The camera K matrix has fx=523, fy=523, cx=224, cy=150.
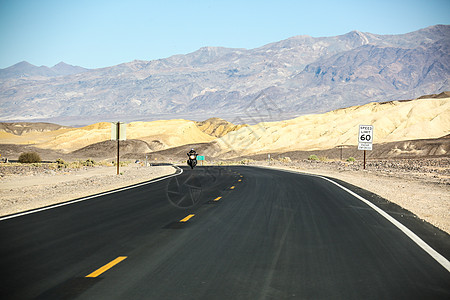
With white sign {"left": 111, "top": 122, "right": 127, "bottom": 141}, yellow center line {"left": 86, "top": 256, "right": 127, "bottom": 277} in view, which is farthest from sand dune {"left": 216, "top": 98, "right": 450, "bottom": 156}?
yellow center line {"left": 86, "top": 256, "right": 127, "bottom": 277}

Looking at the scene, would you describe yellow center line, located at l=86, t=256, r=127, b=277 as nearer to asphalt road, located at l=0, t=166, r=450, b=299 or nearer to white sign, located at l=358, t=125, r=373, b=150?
asphalt road, located at l=0, t=166, r=450, b=299

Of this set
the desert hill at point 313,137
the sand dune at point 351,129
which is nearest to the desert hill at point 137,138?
the desert hill at point 313,137

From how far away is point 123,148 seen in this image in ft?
456

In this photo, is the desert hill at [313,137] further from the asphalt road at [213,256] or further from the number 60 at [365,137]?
the asphalt road at [213,256]

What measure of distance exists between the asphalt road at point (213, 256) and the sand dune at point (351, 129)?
302ft

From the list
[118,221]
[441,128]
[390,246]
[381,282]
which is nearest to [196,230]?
[118,221]

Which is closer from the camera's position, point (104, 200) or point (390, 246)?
point (390, 246)

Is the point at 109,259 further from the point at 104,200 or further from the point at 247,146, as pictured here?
the point at 247,146

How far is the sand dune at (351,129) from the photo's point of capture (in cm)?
10175

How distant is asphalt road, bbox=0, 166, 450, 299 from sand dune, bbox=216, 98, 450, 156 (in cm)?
9194

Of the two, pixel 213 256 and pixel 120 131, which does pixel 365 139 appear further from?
pixel 213 256

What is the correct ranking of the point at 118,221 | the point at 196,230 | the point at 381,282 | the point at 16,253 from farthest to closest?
the point at 118,221 → the point at 196,230 → the point at 16,253 → the point at 381,282

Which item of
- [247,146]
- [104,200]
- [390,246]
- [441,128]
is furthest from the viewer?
[247,146]

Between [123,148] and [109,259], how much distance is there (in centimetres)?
13336
